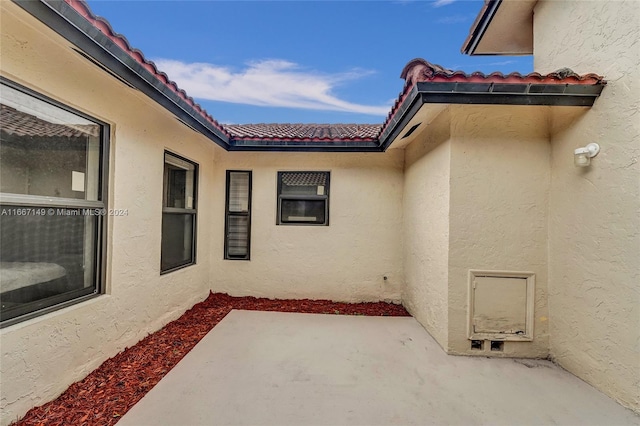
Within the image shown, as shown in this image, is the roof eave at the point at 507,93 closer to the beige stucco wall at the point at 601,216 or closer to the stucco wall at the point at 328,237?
the beige stucco wall at the point at 601,216

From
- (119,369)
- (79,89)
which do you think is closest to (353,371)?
(119,369)

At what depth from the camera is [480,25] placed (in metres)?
5.57

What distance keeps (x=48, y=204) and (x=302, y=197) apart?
4200 mm

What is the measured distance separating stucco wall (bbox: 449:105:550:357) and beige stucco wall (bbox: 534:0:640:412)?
0.17 metres

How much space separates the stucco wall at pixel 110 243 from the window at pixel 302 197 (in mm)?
2079

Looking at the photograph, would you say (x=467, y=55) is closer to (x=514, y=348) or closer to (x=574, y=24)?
(x=574, y=24)

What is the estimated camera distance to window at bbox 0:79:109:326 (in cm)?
231

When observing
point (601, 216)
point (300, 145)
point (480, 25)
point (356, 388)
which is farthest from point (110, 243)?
point (480, 25)

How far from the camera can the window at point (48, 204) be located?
2312 mm

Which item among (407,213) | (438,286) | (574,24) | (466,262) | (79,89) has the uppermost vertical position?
(574,24)

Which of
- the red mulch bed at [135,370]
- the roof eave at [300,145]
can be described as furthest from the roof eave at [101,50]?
the red mulch bed at [135,370]

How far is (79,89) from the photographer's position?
9.28 ft

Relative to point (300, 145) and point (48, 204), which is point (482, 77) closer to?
point (300, 145)

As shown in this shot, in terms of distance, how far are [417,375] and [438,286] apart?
138 centimetres
